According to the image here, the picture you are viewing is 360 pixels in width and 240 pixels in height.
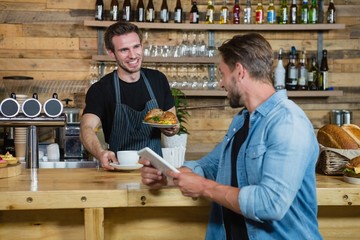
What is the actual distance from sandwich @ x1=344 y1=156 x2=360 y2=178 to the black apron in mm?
1173

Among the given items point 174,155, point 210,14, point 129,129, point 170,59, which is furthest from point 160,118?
point 210,14

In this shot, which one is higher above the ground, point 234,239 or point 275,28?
point 275,28

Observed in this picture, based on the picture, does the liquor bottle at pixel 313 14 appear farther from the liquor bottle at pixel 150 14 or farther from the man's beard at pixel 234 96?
the man's beard at pixel 234 96

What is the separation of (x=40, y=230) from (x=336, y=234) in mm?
1186

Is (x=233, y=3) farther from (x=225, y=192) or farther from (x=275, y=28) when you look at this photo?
(x=225, y=192)

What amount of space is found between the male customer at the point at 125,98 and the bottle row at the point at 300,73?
1.50m

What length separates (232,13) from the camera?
4309 millimetres

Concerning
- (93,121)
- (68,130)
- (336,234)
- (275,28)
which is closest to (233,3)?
(275,28)

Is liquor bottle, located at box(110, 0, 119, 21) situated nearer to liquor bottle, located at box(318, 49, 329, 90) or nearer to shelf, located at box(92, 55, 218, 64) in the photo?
shelf, located at box(92, 55, 218, 64)

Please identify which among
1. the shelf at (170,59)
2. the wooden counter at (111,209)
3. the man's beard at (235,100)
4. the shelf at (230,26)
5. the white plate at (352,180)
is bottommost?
the wooden counter at (111,209)

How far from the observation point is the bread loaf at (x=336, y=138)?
226 centimetres

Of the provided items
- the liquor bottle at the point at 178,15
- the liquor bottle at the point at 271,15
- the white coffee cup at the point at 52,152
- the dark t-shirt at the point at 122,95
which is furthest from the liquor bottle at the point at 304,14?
the white coffee cup at the point at 52,152

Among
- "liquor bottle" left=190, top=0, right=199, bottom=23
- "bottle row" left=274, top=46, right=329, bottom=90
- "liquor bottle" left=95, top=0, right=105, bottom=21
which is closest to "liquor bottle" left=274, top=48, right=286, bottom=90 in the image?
"bottle row" left=274, top=46, right=329, bottom=90

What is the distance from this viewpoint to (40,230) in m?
2.09
